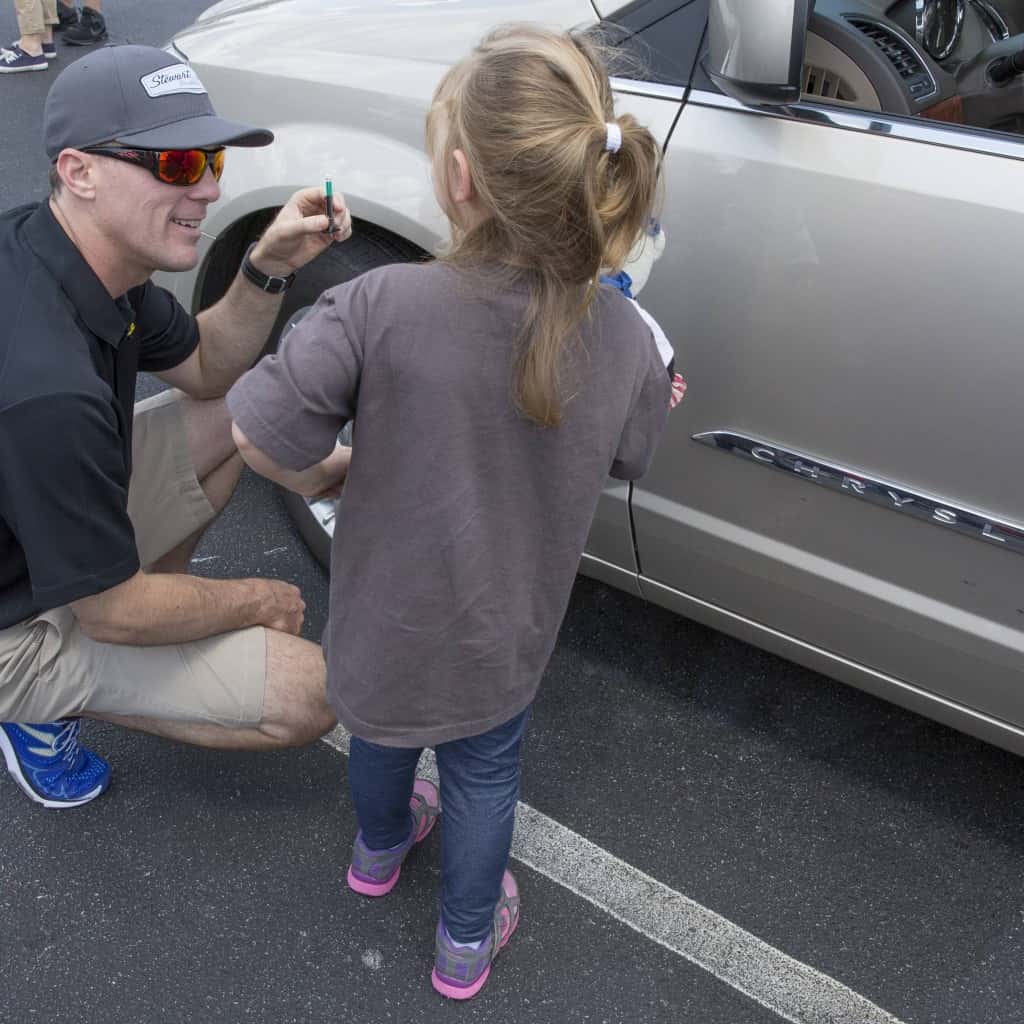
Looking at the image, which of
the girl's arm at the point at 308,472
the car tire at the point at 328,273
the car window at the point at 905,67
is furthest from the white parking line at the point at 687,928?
the car window at the point at 905,67

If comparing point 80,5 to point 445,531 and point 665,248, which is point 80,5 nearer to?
point 665,248

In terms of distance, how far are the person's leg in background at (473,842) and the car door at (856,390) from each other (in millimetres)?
617

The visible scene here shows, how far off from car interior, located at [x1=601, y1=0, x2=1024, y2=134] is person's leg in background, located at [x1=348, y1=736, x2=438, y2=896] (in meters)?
1.18

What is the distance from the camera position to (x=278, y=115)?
2373mm

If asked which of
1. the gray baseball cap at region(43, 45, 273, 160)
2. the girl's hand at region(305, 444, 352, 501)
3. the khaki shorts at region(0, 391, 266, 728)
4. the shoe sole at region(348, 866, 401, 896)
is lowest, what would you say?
Answer: the shoe sole at region(348, 866, 401, 896)

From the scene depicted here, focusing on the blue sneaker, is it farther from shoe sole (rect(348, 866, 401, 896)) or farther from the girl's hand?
the girl's hand

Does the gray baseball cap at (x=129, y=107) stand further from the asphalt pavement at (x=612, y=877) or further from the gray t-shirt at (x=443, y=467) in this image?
the asphalt pavement at (x=612, y=877)

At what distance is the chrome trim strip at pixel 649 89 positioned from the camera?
1.95 m

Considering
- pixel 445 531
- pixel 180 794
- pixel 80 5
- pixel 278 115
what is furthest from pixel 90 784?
pixel 80 5

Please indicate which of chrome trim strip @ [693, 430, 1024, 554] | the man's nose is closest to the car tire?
the man's nose

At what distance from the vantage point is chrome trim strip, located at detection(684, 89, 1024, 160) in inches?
67.1

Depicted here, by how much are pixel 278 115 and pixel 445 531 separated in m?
1.35

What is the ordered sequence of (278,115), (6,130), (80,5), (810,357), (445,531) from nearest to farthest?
1. (445,531)
2. (810,357)
3. (278,115)
4. (6,130)
5. (80,5)

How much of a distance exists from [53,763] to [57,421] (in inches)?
34.7
